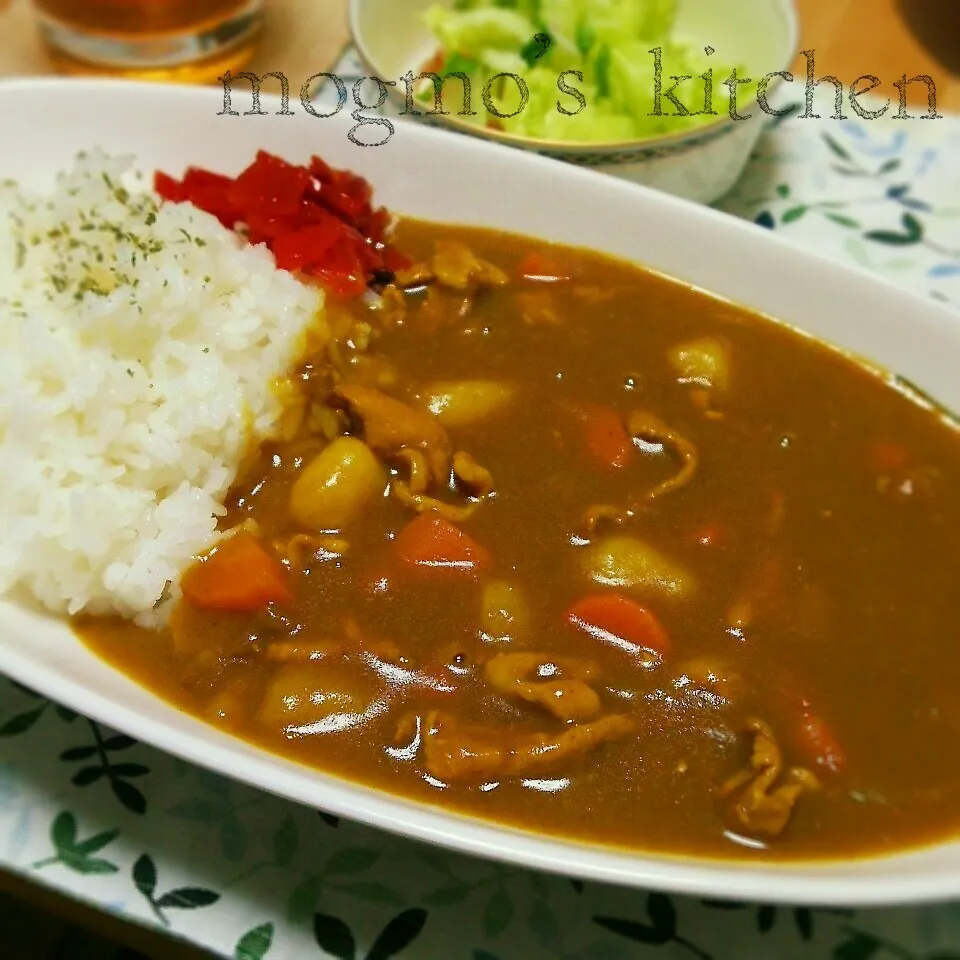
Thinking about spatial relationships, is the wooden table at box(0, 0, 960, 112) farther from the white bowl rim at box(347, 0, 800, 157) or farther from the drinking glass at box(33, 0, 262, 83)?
the white bowl rim at box(347, 0, 800, 157)

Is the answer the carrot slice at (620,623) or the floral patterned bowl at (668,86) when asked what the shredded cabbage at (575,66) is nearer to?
the floral patterned bowl at (668,86)

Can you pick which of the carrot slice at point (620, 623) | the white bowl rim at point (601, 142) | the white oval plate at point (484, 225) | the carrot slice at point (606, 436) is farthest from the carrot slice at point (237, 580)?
the white bowl rim at point (601, 142)

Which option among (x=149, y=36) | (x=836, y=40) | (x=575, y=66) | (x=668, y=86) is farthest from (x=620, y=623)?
(x=836, y=40)

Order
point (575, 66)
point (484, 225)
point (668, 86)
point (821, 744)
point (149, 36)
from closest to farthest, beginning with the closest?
point (821, 744), point (484, 225), point (668, 86), point (575, 66), point (149, 36)

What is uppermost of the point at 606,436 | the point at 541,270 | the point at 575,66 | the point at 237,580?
the point at 575,66

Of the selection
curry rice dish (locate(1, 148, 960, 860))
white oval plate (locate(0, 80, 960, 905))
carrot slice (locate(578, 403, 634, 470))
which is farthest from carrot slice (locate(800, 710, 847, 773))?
carrot slice (locate(578, 403, 634, 470))

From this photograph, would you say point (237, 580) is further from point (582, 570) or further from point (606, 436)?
point (606, 436)
